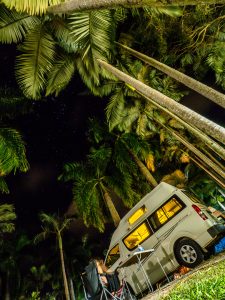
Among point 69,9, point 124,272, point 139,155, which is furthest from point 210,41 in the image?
point 139,155

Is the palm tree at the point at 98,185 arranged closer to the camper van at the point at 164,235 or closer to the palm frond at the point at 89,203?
the palm frond at the point at 89,203

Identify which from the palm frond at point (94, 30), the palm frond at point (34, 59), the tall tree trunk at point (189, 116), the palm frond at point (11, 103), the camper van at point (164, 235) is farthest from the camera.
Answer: the palm frond at point (11, 103)

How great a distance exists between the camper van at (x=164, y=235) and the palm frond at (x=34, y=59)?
5034mm

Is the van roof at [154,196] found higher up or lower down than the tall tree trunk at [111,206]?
lower down

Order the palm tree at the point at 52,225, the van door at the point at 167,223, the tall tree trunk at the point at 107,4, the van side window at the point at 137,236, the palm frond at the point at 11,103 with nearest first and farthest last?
the tall tree trunk at the point at 107,4 < the van door at the point at 167,223 < the van side window at the point at 137,236 < the palm frond at the point at 11,103 < the palm tree at the point at 52,225

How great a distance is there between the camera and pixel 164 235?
29.8 ft

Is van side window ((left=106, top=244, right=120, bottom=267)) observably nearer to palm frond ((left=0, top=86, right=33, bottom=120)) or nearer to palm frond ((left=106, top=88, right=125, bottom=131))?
palm frond ((left=106, top=88, right=125, bottom=131))

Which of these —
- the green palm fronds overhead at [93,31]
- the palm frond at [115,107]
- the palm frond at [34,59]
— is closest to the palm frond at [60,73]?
the palm frond at [34,59]

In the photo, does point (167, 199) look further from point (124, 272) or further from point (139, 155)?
point (139, 155)

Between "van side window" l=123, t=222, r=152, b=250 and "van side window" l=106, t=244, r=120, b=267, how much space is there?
1.84ft

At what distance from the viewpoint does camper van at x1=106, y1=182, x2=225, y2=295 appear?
837 centimetres

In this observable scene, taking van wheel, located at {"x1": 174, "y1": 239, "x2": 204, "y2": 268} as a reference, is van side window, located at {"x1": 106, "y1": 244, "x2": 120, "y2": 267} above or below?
above

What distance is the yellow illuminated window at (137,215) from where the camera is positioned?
9.91 metres

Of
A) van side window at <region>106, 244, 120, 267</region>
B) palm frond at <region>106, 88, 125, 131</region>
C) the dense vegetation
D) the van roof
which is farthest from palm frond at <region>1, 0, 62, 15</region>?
palm frond at <region>106, 88, 125, 131</region>
